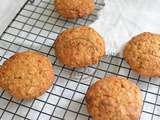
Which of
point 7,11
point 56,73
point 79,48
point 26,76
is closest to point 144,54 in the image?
point 79,48

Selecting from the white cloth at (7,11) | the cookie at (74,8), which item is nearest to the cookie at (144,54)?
the cookie at (74,8)

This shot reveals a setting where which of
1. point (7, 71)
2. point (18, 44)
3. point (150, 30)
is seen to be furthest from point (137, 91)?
point (18, 44)

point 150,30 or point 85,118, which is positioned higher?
point 150,30

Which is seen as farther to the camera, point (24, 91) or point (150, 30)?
point (150, 30)

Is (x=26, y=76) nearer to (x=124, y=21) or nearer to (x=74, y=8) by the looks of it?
(x=74, y=8)

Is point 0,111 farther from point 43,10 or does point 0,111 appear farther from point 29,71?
point 43,10

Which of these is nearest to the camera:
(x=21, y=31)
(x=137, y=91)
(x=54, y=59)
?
(x=137, y=91)

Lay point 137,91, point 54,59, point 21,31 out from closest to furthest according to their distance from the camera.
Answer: point 137,91
point 54,59
point 21,31
